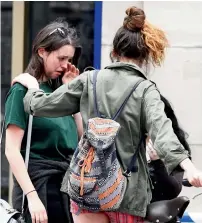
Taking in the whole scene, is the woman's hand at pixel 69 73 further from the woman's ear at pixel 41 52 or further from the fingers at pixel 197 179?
the fingers at pixel 197 179

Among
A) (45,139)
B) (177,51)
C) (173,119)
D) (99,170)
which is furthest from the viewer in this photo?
(177,51)

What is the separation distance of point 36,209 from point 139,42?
3.58 ft

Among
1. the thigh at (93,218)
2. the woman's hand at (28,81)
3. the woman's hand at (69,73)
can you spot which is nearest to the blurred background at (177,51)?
the woman's hand at (69,73)

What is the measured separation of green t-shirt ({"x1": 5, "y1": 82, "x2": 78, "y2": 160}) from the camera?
4.20 metres

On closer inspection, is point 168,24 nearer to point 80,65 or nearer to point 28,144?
point 80,65

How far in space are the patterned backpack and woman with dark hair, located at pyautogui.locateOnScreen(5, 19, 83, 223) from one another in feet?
1.93

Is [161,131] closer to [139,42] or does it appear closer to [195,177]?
[195,177]

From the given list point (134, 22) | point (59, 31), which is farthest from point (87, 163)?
point (59, 31)

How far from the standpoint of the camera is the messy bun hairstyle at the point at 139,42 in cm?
376

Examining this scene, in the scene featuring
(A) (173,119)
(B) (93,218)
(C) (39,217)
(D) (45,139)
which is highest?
(A) (173,119)

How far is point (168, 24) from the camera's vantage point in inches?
250

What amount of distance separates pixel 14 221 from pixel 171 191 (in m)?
0.86

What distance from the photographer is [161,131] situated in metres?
3.41

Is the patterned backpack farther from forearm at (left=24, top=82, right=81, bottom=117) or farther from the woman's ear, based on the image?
the woman's ear
